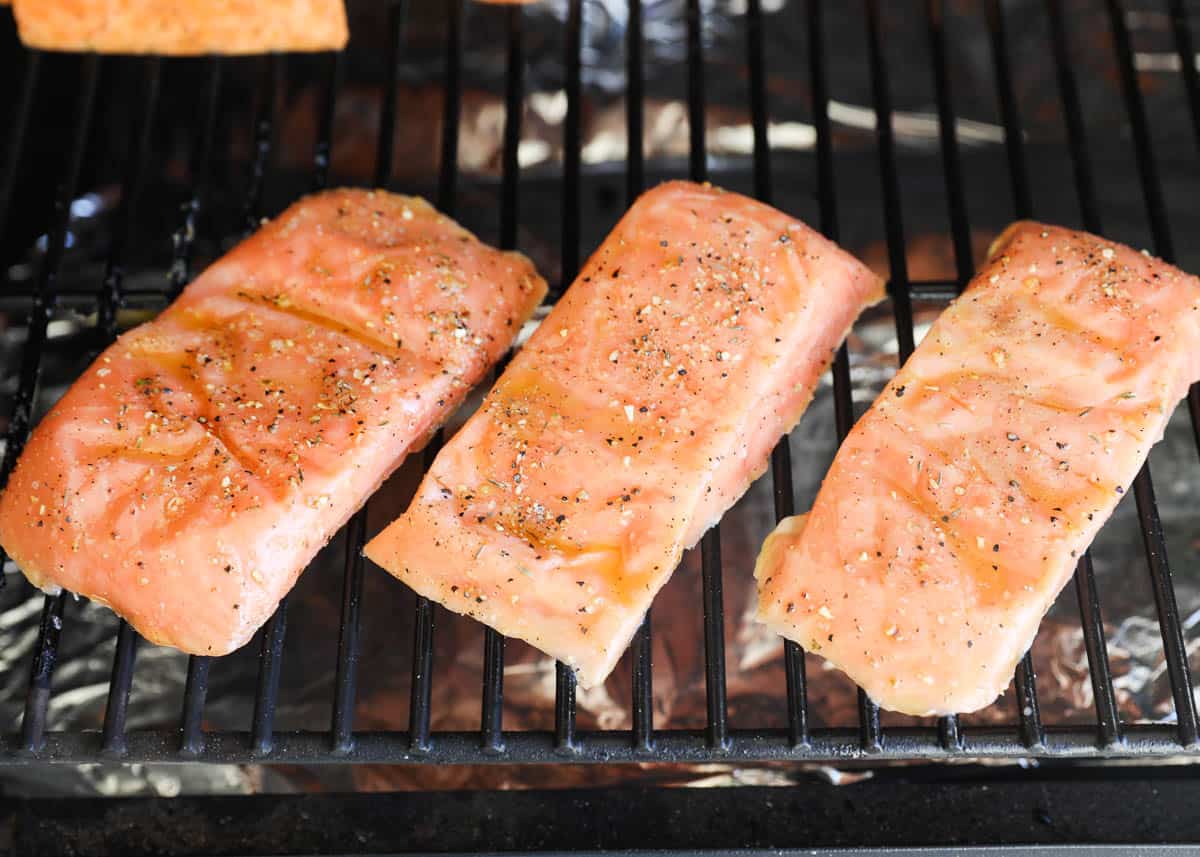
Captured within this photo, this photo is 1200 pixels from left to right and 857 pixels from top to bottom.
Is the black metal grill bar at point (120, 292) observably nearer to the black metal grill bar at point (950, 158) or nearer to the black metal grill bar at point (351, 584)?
the black metal grill bar at point (351, 584)

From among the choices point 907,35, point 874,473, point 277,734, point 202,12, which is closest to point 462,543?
point 277,734

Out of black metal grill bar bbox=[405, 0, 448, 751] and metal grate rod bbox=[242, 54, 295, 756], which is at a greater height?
black metal grill bar bbox=[405, 0, 448, 751]

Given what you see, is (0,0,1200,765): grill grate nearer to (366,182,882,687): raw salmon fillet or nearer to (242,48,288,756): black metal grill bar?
(242,48,288,756): black metal grill bar

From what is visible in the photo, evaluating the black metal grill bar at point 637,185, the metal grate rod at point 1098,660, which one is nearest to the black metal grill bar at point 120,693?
the black metal grill bar at point 637,185

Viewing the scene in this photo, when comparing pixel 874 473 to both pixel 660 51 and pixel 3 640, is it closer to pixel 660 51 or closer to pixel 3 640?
pixel 660 51

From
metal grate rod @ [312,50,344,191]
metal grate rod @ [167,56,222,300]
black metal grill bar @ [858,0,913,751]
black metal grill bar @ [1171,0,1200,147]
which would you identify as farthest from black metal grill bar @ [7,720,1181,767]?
black metal grill bar @ [1171,0,1200,147]

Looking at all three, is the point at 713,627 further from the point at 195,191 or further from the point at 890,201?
the point at 195,191
